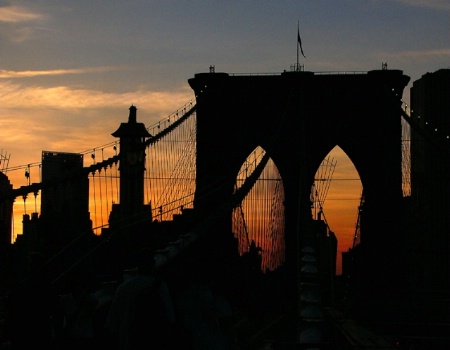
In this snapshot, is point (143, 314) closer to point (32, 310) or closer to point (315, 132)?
point (32, 310)

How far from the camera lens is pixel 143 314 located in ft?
32.3

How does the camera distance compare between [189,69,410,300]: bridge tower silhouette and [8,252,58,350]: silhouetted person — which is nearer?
[8,252,58,350]: silhouetted person

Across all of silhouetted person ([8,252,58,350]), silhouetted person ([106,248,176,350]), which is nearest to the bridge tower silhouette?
silhouetted person ([8,252,58,350])

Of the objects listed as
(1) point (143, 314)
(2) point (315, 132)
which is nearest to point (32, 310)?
(1) point (143, 314)

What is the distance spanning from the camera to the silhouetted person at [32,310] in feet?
33.9

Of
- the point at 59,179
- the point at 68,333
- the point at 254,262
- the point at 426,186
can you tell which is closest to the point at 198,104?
the point at 254,262

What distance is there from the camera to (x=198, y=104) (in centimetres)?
4947

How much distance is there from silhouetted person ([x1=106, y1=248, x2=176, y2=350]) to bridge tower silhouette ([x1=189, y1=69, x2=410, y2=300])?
3874 cm

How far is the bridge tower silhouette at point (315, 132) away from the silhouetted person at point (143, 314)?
127 ft

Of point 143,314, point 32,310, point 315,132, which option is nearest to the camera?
point 143,314

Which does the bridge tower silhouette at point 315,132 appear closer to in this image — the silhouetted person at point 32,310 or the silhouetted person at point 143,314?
the silhouetted person at point 32,310

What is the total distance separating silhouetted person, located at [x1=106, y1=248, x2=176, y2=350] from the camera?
985cm

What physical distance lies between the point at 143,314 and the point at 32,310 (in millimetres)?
1160

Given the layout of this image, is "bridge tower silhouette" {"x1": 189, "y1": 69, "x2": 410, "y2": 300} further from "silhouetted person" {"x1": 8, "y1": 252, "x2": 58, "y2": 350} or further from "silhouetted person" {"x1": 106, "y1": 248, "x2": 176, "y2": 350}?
"silhouetted person" {"x1": 106, "y1": 248, "x2": 176, "y2": 350}
